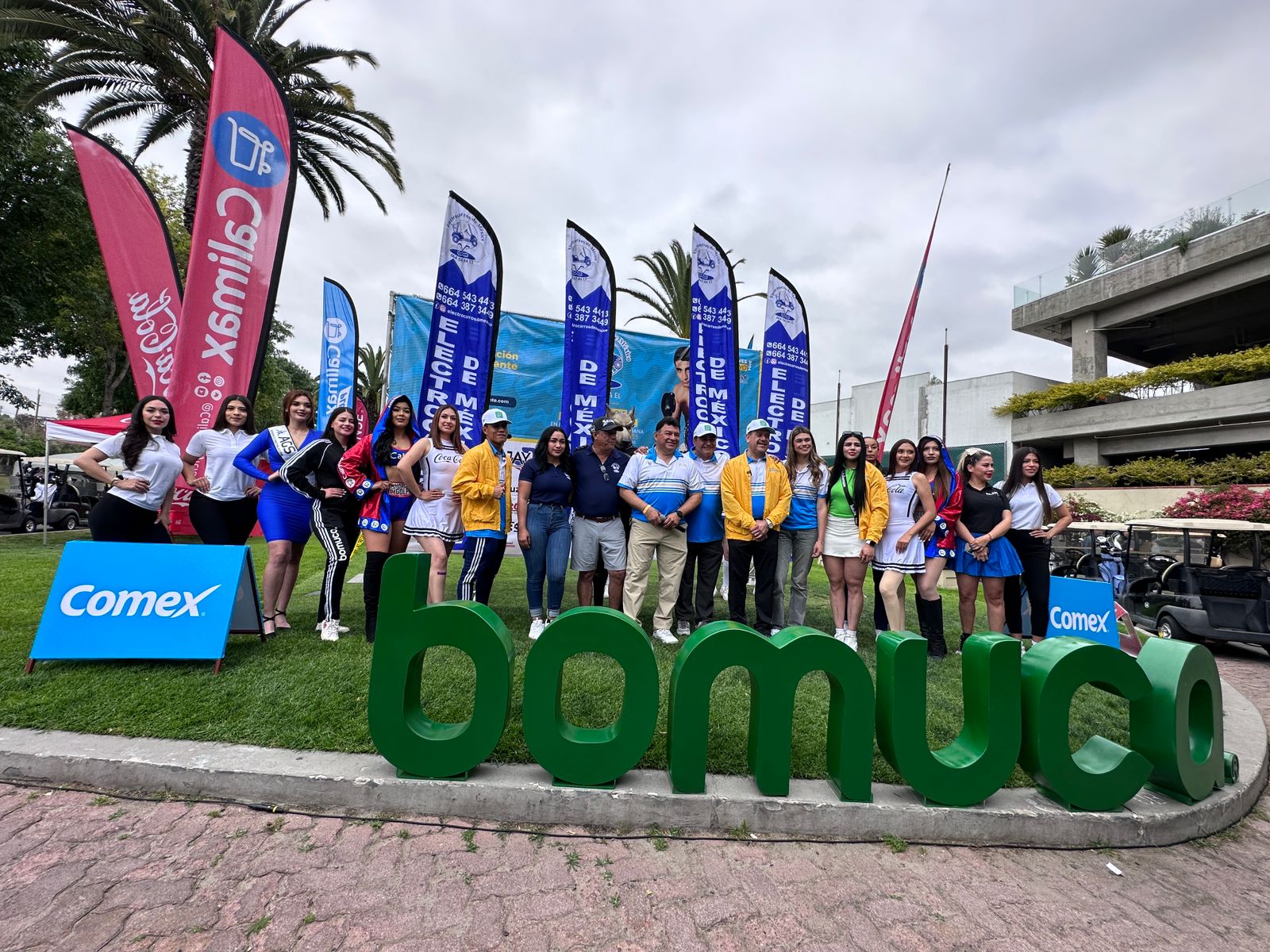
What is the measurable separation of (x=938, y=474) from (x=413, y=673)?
4685mm

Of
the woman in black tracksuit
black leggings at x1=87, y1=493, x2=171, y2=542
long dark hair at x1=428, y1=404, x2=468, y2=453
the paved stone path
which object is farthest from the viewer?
long dark hair at x1=428, y1=404, x2=468, y2=453

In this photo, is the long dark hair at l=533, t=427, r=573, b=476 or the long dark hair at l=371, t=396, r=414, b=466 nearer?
the long dark hair at l=371, t=396, r=414, b=466

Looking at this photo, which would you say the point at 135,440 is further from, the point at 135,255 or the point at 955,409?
the point at 955,409

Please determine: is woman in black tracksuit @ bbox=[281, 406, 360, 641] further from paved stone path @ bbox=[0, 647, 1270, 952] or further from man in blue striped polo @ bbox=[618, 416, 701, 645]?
man in blue striped polo @ bbox=[618, 416, 701, 645]

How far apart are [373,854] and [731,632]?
5.53ft

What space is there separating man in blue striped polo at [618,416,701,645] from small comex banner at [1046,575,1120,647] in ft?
11.1

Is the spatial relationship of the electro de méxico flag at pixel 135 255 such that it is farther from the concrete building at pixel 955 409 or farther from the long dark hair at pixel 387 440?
the concrete building at pixel 955 409

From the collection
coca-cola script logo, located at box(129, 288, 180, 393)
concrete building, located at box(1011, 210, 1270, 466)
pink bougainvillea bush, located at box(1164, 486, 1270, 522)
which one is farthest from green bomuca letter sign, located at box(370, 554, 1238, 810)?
concrete building, located at box(1011, 210, 1270, 466)

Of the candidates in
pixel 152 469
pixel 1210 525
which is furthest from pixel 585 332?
pixel 1210 525

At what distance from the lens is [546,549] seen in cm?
515

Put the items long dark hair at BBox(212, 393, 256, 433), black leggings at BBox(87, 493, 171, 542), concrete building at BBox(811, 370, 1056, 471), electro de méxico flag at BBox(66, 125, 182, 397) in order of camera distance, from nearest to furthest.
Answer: black leggings at BBox(87, 493, 171, 542) → long dark hair at BBox(212, 393, 256, 433) → electro de méxico flag at BBox(66, 125, 182, 397) → concrete building at BBox(811, 370, 1056, 471)

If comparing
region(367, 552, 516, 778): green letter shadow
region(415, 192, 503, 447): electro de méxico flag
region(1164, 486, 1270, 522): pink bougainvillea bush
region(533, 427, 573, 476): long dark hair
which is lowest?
region(367, 552, 516, 778): green letter shadow

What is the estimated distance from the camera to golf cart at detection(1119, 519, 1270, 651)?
713cm

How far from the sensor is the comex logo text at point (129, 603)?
353cm
